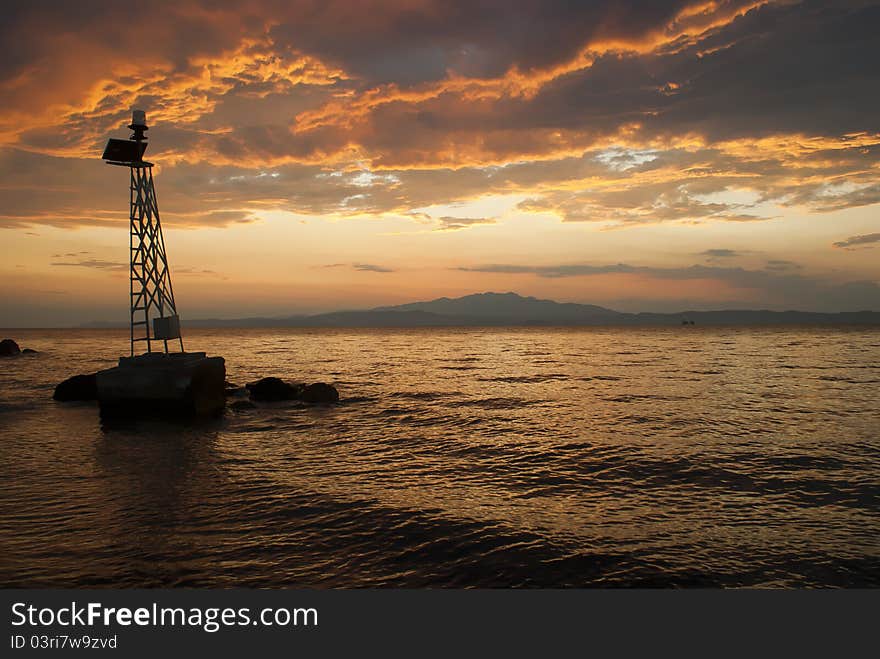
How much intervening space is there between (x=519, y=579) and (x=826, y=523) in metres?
8.17

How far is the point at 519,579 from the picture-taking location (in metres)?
9.50

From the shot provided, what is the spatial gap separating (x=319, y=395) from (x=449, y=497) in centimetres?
2214

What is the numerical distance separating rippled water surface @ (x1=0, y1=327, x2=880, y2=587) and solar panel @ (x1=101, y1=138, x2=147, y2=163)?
582 inches

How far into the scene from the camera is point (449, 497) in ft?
47.6

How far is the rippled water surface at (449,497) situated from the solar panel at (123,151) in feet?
48.5

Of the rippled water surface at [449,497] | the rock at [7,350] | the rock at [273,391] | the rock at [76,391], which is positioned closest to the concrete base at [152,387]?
the rippled water surface at [449,497]

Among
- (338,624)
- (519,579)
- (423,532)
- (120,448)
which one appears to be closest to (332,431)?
(120,448)

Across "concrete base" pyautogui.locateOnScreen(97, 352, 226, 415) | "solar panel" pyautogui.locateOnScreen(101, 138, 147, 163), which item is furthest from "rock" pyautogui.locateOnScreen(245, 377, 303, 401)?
"solar panel" pyautogui.locateOnScreen(101, 138, 147, 163)

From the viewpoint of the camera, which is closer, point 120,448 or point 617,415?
point 120,448

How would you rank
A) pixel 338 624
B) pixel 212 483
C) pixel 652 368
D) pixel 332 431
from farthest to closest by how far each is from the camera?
pixel 652 368, pixel 332 431, pixel 212 483, pixel 338 624

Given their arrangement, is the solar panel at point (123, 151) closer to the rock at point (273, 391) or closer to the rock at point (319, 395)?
the rock at point (273, 391)

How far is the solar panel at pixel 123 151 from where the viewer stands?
28.7 metres

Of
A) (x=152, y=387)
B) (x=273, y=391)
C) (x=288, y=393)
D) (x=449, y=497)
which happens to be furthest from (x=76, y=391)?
(x=449, y=497)

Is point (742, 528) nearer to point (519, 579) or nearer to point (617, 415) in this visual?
point (519, 579)
